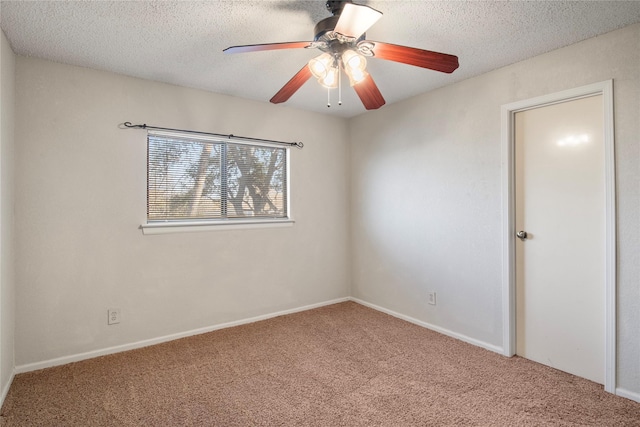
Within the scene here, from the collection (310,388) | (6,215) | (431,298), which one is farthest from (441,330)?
(6,215)

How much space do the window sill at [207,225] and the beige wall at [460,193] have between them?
110 cm

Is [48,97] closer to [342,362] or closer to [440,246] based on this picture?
[342,362]

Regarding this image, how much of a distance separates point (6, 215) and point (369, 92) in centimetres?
247

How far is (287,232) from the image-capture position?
12.4 feet

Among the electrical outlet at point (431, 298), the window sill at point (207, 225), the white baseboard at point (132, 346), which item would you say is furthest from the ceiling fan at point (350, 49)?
the white baseboard at point (132, 346)

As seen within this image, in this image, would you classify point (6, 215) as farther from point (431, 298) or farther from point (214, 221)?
point (431, 298)

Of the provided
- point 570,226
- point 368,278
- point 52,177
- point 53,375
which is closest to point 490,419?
point 570,226

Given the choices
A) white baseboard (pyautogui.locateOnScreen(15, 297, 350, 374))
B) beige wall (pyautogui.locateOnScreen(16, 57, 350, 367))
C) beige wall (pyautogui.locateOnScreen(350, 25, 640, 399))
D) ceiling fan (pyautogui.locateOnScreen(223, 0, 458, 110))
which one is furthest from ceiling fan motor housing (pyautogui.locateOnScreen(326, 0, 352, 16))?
white baseboard (pyautogui.locateOnScreen(15, 297, 350, 374))

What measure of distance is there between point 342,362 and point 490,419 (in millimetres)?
1057

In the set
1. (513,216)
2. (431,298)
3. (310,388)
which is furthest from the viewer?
(431,298)

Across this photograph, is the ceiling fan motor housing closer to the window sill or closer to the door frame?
the door frame

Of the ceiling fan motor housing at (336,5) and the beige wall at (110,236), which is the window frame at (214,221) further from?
the ceiling fan motor housing at (336,5)

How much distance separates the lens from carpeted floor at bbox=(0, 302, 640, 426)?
193cm

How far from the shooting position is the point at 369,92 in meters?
2.17
